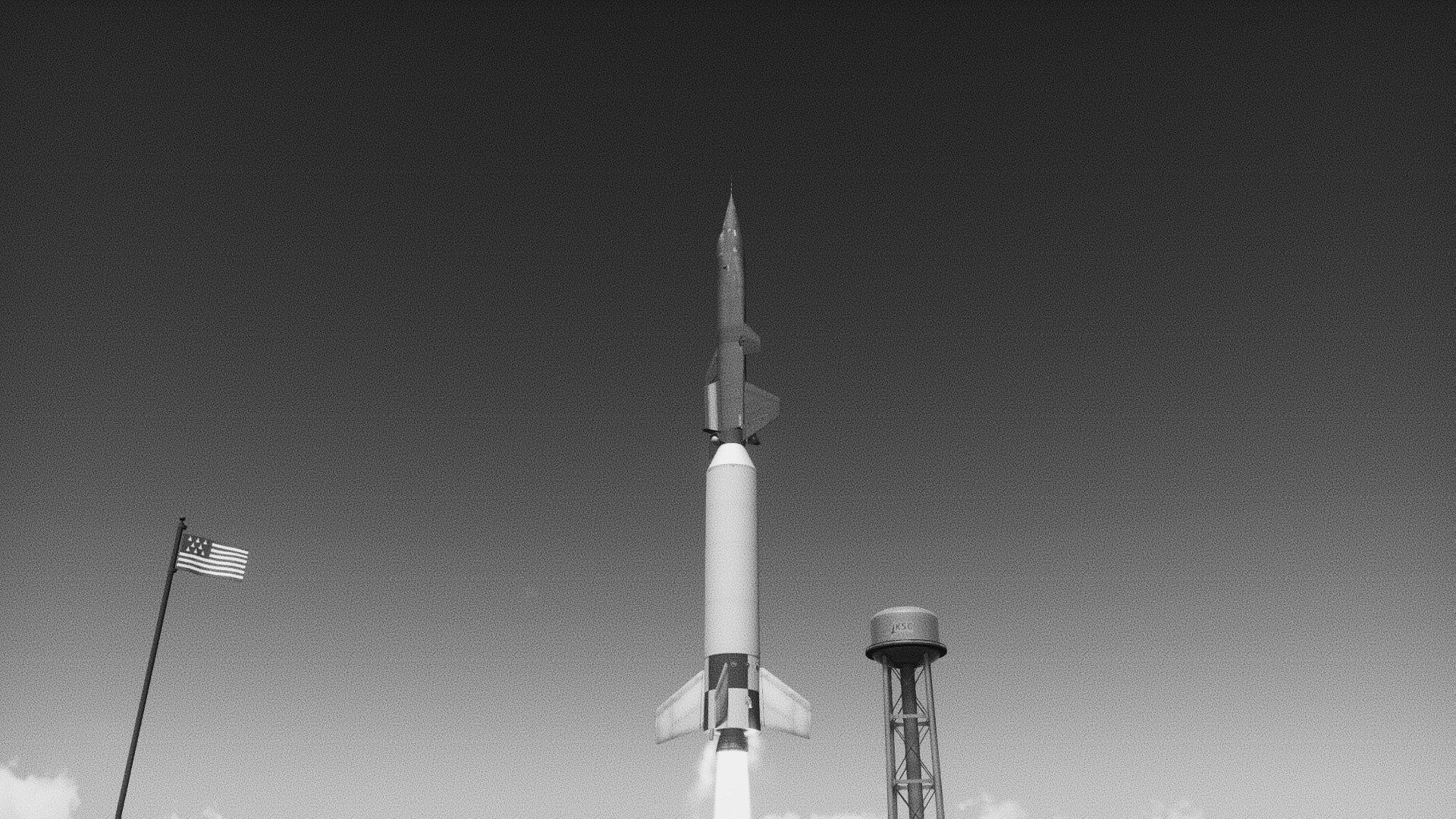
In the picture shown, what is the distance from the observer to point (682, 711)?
125ft

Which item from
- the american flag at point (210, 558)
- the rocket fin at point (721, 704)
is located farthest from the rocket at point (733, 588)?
the american flag at point (210, 558)

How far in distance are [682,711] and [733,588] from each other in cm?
426

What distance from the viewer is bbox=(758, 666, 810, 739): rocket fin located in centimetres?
3753

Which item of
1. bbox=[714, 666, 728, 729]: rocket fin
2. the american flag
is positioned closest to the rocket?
bbox=[714, 666, 728, 729]: rocket fin

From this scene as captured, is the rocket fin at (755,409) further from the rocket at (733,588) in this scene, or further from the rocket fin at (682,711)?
the rocket fin at (682,711)

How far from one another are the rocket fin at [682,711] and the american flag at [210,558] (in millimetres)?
14356

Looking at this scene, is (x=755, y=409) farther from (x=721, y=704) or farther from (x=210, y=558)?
(x=210, y=558)

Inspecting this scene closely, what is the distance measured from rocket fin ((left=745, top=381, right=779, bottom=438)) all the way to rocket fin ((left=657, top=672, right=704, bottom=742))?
26.9ft

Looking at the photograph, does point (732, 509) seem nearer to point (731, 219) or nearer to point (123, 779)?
point (731, 219)

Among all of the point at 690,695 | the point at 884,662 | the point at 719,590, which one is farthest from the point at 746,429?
the point at 884,662

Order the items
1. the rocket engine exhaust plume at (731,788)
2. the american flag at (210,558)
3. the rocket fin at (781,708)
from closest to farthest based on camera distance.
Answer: the rocket engine exhaust plume at (731,788)
the rocket fin at (781,708)
the american flag at (210,558)

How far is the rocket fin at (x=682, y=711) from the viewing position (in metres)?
37.7

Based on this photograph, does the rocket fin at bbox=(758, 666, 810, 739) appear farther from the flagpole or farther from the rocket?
the flagpole

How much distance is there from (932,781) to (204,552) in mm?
38502
